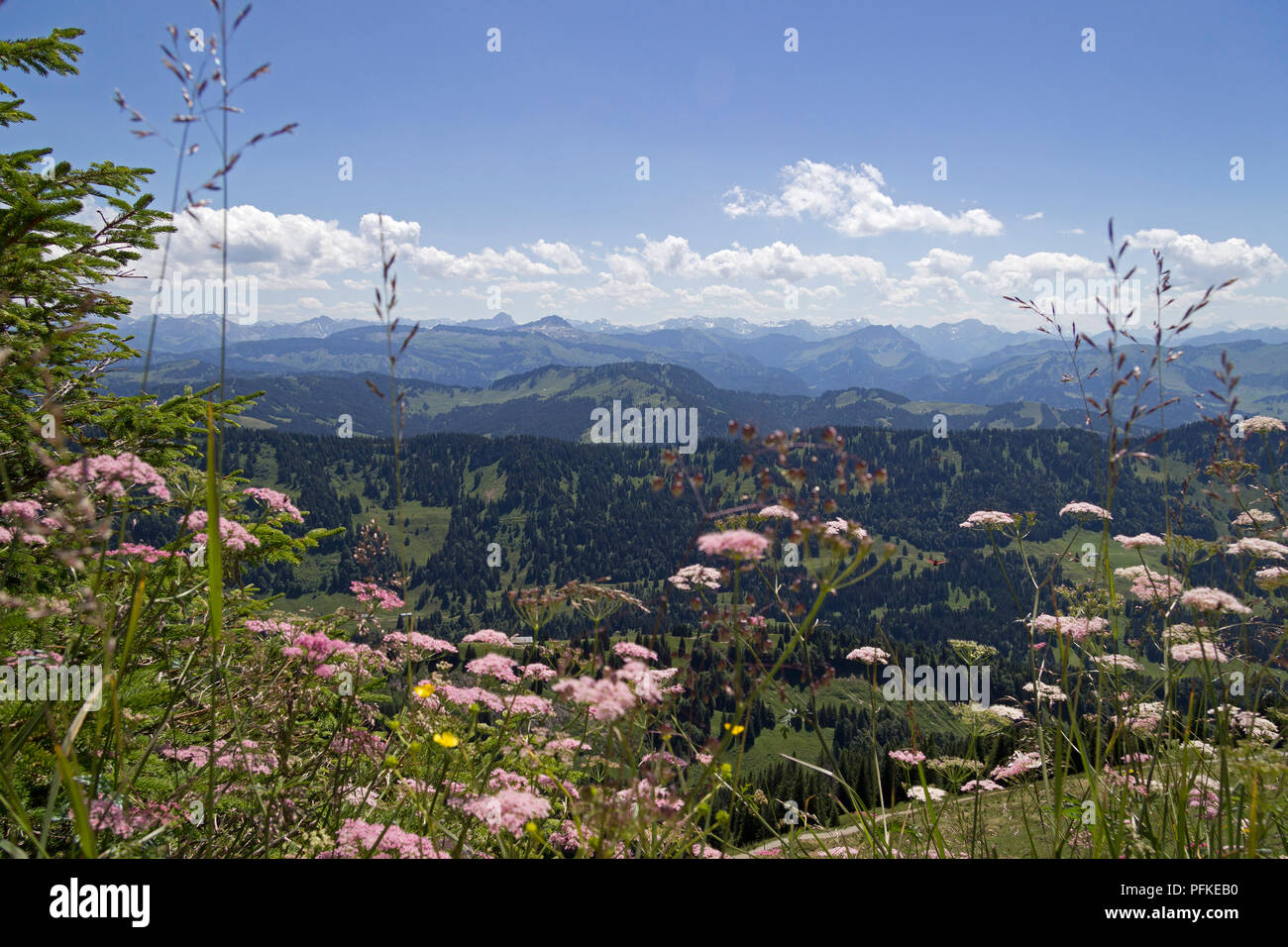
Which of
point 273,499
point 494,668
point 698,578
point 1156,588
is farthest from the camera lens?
point 273,499

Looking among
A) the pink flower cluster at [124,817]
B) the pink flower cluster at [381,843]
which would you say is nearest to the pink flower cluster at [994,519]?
the pink flower cluster at [381,843]

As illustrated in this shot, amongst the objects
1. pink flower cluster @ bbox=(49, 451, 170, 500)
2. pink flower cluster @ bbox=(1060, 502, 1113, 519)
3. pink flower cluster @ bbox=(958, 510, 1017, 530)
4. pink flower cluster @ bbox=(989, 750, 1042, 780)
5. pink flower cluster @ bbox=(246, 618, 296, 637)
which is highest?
pink flower cluster @ bbox=(49, 451, 170, 500)

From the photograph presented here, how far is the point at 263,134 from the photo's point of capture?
2.65m

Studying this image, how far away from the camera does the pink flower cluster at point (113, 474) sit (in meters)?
2.44

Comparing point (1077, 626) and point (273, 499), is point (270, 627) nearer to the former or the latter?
point (273, 499)

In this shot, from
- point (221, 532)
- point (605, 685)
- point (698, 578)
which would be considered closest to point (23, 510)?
point (221, 532)

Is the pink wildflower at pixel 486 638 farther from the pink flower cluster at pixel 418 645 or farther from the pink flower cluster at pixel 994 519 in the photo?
the pink flower cluster at pixel 994 519

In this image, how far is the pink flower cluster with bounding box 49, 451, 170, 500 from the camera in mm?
2443

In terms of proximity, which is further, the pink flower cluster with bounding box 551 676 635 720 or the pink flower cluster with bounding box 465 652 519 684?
the pink flower cluster with bounding box 465 652 519 684

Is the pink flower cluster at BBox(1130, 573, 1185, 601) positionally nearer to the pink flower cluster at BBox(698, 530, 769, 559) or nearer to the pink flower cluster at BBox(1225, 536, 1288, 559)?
the pink flower cluster at BBox(1225, 536, 1288, 559)

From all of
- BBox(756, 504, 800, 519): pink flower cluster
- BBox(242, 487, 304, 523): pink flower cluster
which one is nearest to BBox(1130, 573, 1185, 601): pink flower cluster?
BBox(756, 504, 800, 519): pink flower cluster

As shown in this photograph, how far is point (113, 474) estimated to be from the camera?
2.69 metres
